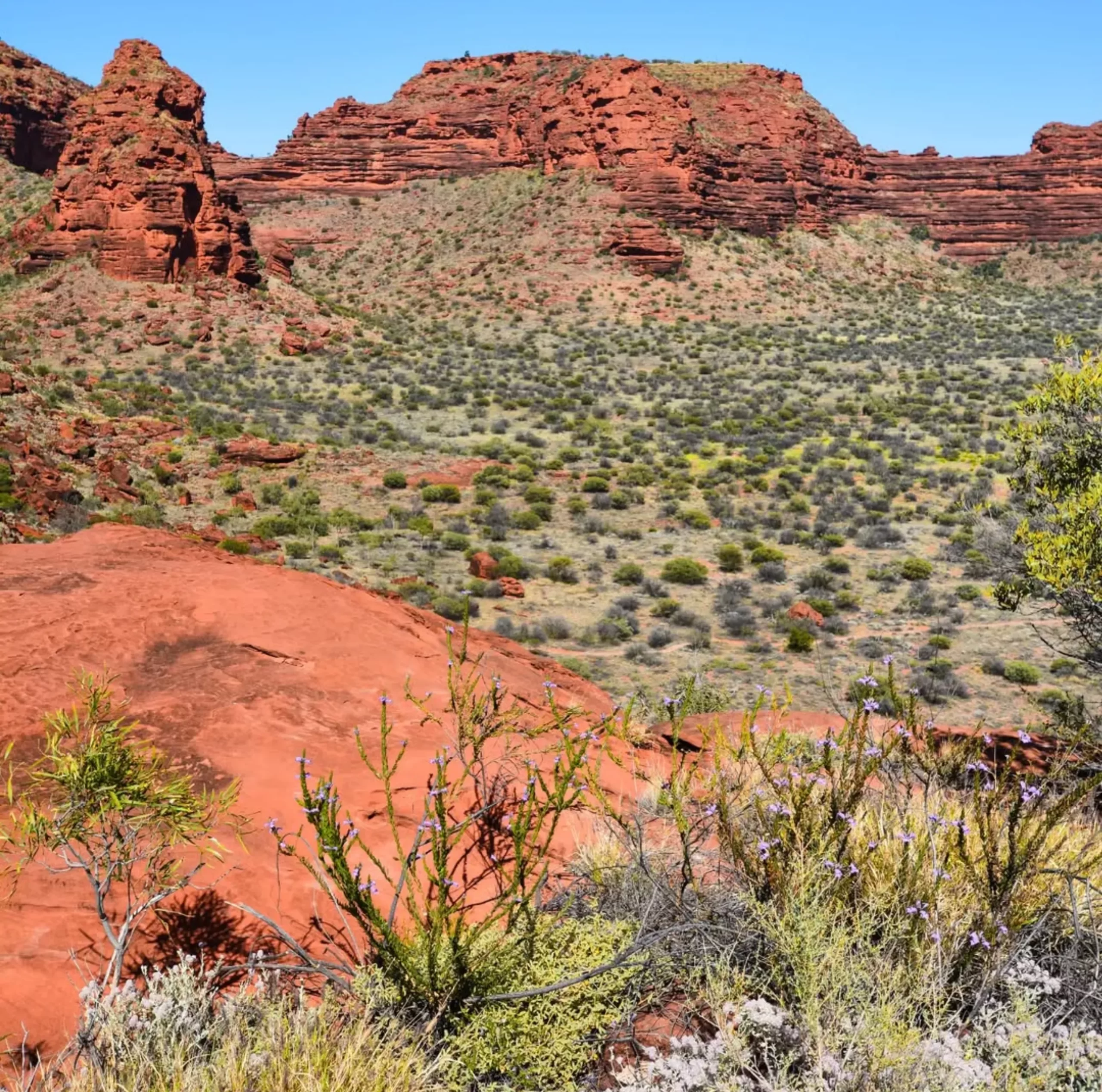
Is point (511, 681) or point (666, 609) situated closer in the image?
point (511, 681)

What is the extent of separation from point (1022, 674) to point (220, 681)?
13025 mm

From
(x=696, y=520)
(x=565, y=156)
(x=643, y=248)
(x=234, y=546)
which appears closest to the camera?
(x=234, y=546)

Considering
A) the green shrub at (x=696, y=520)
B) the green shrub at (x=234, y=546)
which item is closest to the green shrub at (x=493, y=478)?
the green shrub at (x=696, y=520)

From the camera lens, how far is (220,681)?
4.93 meters

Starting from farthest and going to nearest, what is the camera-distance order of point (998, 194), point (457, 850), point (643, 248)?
point (998, 194), point (643, 248), point (457, 850)

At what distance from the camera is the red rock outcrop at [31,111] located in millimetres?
63312

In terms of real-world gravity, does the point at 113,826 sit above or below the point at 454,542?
above

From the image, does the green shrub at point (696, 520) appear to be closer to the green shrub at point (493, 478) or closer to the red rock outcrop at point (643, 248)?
the green shrub at point (493, 478)

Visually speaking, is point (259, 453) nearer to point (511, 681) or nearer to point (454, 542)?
point (454, 542)

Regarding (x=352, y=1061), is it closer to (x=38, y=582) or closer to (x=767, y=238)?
(x=38, y=582)

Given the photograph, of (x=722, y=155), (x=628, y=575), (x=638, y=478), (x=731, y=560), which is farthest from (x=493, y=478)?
(x=722, y=155)

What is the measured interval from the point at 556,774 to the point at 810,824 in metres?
1.26

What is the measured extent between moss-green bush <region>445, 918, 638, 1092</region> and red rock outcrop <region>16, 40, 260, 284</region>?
44.3 m

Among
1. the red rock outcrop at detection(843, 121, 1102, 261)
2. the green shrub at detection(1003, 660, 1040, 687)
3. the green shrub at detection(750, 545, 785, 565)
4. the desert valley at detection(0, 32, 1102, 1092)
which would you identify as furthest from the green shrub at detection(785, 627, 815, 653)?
the red rock outcrop at detection(843, 121, 1102, 261)
